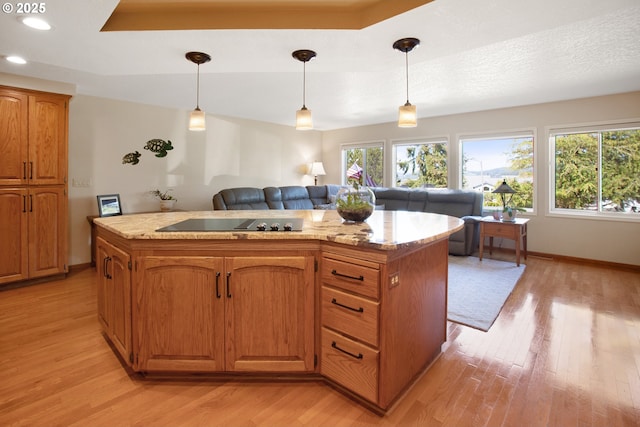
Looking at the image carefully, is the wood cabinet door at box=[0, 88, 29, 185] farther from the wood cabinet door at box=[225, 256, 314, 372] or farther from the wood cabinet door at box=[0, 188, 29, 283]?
the wood cabinet door at box=[225, 256, 314, 372]

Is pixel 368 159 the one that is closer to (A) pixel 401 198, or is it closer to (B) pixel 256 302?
(A) pixel 401 198

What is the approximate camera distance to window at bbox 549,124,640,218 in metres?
4.28

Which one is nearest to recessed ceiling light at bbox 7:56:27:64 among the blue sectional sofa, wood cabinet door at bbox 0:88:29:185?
wood cabinet door at bbox 0:88:29:185

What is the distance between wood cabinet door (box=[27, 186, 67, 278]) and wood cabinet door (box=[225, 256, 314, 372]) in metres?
3.18

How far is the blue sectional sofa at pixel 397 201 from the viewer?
193 inches

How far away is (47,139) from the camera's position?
11.8 ft

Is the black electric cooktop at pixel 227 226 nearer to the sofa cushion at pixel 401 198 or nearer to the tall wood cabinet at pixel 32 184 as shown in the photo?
the tall wood cabinet at pixel 32 184

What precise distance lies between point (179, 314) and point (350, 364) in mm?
977

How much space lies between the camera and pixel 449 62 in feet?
10.5

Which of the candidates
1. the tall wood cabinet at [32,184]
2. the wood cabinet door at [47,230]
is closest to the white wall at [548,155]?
the tall wood cabinet at [32,184]

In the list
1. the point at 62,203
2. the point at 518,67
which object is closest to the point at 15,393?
the point at 62,203

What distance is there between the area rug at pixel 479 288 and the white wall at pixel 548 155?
3.08ft

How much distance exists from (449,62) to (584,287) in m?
2.84

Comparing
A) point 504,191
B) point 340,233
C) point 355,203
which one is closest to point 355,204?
point 355,203
